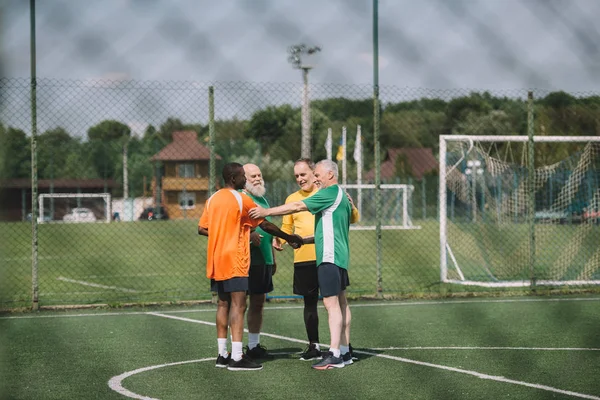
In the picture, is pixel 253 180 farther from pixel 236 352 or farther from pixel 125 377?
pixel 125 377

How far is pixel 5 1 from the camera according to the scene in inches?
89.0

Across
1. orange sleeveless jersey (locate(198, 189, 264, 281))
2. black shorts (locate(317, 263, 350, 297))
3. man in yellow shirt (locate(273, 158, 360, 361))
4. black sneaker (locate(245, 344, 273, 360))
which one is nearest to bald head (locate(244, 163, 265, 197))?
man in yellow shirt (locate(273, 158, 360, 361))

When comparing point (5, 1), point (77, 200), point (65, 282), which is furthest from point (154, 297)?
point (77, 200)

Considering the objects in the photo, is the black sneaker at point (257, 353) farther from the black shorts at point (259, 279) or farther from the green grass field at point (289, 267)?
the green grass field at point (289, 267)

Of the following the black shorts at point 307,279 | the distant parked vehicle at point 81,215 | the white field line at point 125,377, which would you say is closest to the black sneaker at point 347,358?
the black shorts at point 307,279

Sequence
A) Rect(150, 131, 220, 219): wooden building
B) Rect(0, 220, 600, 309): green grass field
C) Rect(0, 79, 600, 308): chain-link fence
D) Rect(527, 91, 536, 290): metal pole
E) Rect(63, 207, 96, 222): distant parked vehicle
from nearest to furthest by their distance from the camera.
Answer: Rect(0, 79, 600, 308): chain-link fence < Rect(527, 91, 536, 290): metal pole < Rect(0, 220, 600, 309): green grass field < Rect(150, 131, 220, 219): wooden building < Rect(63, 207, 96, 222): distant parked vehicle

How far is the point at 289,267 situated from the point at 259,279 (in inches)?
388

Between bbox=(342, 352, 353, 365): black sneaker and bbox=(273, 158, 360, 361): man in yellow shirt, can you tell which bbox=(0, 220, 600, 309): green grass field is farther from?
bbox=(342, 352, 353, 365): black sneaker

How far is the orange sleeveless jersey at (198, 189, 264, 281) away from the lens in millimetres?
7062

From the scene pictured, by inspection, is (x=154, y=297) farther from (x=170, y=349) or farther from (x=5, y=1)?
(x=5, y=1)

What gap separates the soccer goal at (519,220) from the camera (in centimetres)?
1338

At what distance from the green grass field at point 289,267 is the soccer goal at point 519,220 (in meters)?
0.04

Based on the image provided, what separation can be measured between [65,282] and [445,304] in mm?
7060

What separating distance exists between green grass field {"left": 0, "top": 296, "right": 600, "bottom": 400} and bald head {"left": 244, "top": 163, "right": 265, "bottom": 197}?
1.50 m
